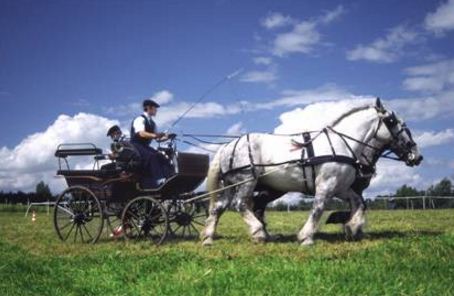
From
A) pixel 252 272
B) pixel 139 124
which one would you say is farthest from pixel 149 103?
pixel 252 272

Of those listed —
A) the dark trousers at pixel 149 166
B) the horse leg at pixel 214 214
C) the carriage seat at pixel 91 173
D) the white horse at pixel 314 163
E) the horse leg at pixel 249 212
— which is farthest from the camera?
the carriage seat at pixel 91 173

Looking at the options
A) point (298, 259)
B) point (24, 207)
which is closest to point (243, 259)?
point (298, 259)

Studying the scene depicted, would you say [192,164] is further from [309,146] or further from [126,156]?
[309,146]

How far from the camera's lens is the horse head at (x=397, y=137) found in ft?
37.0

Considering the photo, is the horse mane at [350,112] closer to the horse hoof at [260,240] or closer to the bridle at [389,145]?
the bridle at [389,145]

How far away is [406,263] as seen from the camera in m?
7.04

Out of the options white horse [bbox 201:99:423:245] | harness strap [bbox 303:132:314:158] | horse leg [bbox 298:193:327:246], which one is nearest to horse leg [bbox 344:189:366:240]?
white horse [bbox 201:99:423:245]

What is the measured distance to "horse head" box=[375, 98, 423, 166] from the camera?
11273 mm

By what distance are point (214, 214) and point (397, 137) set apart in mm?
3739

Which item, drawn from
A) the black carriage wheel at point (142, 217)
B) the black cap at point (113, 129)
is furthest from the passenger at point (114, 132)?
the black carriage wheel at point (142, 217)

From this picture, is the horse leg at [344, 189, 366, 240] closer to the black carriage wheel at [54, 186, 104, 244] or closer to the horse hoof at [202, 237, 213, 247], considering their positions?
the horse hoof at [202, 237, 213, 247]

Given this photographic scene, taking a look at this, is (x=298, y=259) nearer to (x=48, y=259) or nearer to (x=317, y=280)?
(x=317, y=280)

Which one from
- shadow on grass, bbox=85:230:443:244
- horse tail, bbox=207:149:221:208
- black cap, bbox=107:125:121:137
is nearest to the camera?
shadow on grass, bbox=85:230:443:244

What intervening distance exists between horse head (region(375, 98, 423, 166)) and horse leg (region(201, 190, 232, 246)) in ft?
10.2
